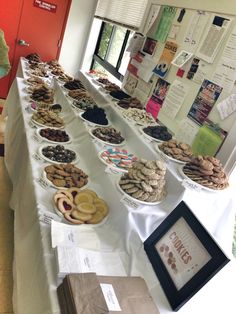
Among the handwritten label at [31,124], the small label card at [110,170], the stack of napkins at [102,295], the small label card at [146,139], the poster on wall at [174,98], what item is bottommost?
the handwritten label at [31,124]

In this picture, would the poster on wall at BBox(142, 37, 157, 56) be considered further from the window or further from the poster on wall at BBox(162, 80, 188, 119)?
the window

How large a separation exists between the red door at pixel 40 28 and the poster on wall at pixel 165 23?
221cm

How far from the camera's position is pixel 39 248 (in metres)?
1.20

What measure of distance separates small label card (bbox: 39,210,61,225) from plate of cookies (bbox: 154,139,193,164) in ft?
2.28

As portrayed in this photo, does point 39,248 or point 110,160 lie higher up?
point 110,160

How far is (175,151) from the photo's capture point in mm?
1680

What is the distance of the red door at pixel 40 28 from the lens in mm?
4180

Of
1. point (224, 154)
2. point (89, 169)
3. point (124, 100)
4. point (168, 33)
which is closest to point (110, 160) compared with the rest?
point (89, 169)

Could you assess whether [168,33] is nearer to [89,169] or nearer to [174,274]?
[89,169]

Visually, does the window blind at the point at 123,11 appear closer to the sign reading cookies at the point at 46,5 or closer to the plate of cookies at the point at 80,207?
the sign reading cookies at the point at 46,5

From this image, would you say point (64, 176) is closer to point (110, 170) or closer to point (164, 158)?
point (110, 170)

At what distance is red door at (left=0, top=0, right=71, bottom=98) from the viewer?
4.18 m

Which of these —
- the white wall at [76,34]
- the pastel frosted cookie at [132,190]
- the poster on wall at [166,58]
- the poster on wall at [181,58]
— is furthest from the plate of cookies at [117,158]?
the white wall at [76,34]

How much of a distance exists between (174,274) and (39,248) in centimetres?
53
